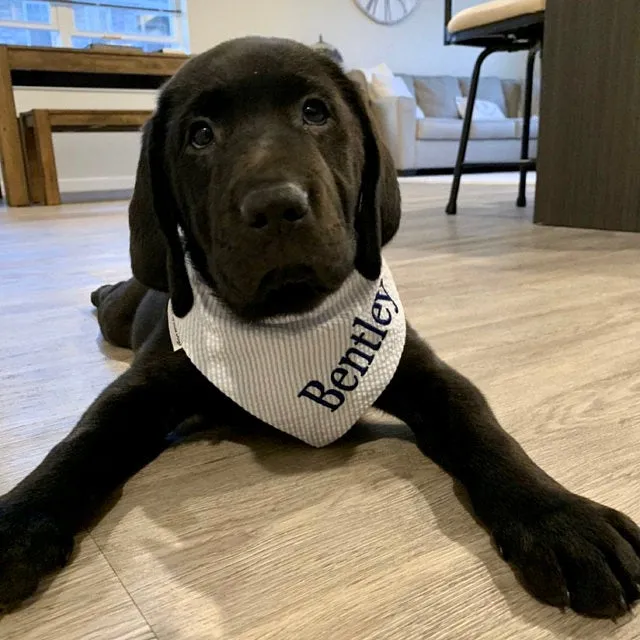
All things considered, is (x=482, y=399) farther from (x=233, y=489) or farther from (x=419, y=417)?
(x=233, y=489)

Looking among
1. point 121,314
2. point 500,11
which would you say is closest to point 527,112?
point 500,11

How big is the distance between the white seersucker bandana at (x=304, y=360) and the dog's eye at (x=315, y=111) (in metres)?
0.28

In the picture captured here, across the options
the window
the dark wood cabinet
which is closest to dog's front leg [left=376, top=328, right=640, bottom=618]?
the dark wood cabinet

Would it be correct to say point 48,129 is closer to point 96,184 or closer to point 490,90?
point 96,184

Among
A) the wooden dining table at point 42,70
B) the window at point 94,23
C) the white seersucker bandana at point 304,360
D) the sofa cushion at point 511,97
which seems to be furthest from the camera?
the sofa cushion at point 511,97

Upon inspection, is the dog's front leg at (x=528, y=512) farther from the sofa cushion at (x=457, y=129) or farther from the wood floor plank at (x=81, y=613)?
the sofa cushion at (x=457, y=129)

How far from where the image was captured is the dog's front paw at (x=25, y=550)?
820 millimetres

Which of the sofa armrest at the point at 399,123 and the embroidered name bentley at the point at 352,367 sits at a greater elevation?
the embroidered name bentley at the point at 352,367

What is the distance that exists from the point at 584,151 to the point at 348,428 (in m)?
3.05

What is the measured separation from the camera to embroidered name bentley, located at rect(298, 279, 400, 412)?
4.01ft

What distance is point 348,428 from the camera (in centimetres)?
123

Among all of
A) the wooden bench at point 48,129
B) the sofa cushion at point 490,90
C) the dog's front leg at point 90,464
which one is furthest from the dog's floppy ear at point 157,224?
the sofa cushion at point 490,90

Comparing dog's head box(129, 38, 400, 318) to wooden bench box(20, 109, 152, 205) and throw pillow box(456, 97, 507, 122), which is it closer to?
wooden bench box(20, 109, 152, 205)

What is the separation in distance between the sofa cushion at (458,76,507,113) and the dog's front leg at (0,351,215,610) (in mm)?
10554
